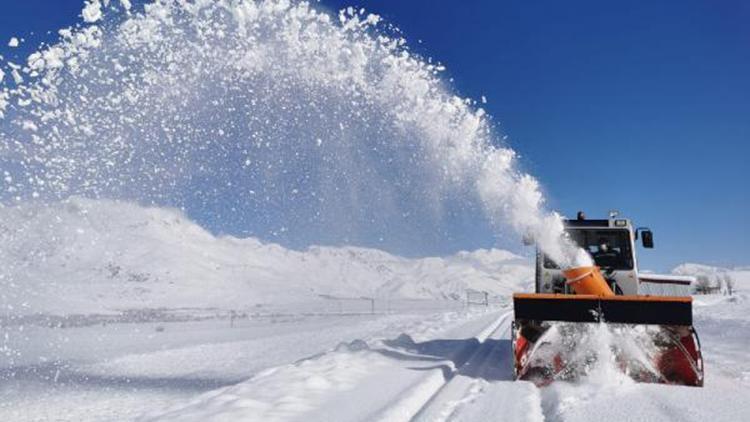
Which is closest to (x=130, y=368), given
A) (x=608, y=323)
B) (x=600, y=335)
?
(x=600, y=335)

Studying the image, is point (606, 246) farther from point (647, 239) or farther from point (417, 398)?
point (417, 398)

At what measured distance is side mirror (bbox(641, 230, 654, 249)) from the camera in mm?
9422

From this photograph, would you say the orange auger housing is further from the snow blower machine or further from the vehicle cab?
the vehicle cab

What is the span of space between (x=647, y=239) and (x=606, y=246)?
2.26 ft

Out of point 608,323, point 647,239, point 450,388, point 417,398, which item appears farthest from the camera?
point 647,239

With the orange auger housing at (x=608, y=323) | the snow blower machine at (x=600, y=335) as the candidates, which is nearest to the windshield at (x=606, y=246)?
the snow blower machine at (x=600, y=335)

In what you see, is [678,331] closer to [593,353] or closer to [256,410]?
[593,353]

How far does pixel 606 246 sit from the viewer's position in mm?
9930

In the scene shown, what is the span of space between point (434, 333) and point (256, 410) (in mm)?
10494

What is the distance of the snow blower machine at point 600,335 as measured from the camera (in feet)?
23.8

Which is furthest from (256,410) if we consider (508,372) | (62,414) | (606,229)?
(606,229)

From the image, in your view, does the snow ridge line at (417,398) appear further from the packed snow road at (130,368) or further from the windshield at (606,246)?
the windshield at (606,246)

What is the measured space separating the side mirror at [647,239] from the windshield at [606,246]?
0.36 metres

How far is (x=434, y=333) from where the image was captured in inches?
617
